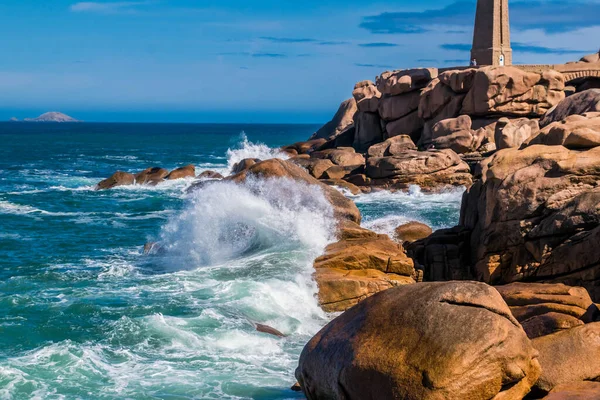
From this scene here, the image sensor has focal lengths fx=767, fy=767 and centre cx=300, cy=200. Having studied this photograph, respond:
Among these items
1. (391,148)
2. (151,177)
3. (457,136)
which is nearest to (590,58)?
(457,136)

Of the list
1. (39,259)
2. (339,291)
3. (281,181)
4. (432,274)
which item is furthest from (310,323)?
(39,259)

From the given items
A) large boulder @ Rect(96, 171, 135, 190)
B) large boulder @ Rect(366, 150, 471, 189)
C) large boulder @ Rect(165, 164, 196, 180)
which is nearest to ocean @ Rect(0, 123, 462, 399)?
large boulder @ Rect(366, 150, 471, 189)

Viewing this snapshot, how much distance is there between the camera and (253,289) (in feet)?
48.2

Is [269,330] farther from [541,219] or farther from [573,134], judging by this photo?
[573,134]

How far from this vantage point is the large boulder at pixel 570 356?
7.54 metres

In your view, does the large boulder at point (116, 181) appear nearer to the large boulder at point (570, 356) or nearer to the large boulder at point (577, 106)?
the large boulder at point (577, 106)

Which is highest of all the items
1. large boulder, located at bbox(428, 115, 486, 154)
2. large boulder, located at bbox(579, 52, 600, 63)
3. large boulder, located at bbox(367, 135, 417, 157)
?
large boulder, located at bbox(579, 52, 600, 63)

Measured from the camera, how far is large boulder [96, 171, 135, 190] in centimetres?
3803

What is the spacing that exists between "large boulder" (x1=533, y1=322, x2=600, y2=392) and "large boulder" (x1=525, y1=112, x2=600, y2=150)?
739cm

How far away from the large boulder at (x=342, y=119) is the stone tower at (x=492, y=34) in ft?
37.4

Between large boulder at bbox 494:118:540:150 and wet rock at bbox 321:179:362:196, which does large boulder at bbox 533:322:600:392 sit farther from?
wet rock at bbox 321:179:362:196

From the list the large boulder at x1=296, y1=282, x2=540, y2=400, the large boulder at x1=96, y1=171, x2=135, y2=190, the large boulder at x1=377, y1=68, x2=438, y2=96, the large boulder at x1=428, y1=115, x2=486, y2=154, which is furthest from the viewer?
the large boulder at x1=377, y1=68, x2=438, y2=96

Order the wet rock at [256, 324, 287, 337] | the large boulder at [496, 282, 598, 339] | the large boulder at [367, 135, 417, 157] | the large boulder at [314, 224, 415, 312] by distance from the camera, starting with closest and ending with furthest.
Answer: the large boulder at [496, 282, 598, 339] → the wet rock at [256, 324, 287, 337] → the large boulder at [314, 224, 415, 312] → the large boulder at [367, 135, 417, 157]

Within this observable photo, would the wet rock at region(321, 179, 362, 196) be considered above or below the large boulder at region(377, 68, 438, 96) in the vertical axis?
below
